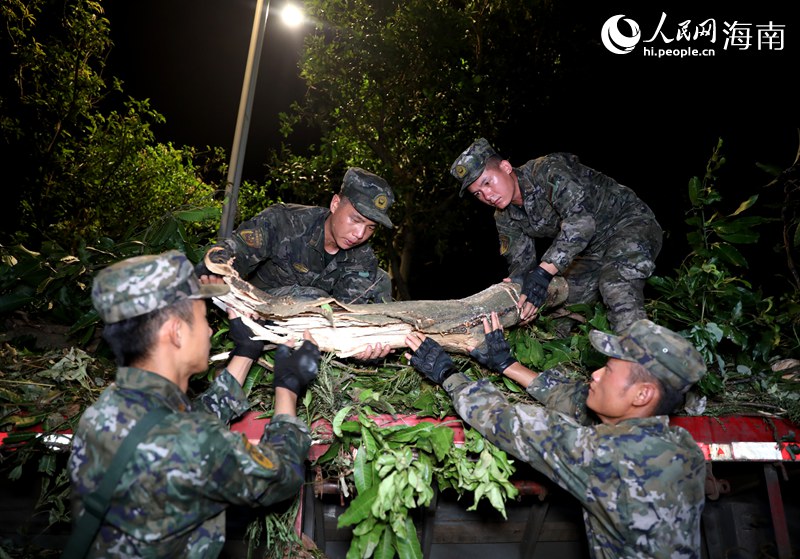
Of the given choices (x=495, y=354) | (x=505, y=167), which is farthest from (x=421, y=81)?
(x=495, y=354)

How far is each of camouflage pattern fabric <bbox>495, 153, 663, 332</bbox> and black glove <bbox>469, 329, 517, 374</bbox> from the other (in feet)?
1.94

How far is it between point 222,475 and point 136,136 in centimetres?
912

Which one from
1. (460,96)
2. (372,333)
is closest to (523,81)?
(460,96)

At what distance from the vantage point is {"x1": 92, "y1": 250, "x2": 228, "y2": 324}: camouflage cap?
6.50 ft

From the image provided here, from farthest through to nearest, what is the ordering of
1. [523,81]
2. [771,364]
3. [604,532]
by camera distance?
[523,81], [771,364], [604,532]

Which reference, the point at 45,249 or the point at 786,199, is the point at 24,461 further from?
the point at 786,199

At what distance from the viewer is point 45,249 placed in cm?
343

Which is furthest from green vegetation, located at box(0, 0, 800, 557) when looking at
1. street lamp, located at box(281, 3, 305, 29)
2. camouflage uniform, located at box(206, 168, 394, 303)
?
street lamp, located at box(281, 3, 305, 29)

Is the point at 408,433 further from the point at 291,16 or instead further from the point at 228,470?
the point at 291,16

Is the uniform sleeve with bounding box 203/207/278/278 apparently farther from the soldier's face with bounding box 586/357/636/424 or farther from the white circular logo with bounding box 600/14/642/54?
the white circular logo with bounding box 600/14/642/54

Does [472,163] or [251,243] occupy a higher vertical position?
[472,163]

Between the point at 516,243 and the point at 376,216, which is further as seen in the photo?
the point at 516,243

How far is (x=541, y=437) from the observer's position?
2.34 metres

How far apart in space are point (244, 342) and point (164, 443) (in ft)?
2.87
